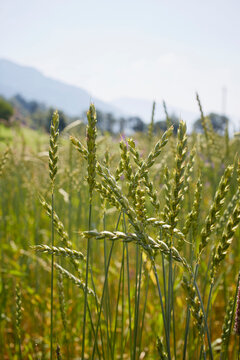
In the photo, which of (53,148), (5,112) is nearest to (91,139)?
(53,148)

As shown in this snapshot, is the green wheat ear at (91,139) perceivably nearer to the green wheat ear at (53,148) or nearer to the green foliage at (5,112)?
the green wheat ear at (53,148)

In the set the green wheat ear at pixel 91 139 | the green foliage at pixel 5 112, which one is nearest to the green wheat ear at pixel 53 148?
the green wheat ear at pixel 91 139

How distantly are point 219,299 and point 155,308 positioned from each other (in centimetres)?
65

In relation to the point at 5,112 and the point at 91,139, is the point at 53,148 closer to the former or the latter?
the point at 91,139

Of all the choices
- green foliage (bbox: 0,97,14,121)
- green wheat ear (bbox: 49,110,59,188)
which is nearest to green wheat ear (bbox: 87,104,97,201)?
green wheat ear (bbox: 49,110,59,188)

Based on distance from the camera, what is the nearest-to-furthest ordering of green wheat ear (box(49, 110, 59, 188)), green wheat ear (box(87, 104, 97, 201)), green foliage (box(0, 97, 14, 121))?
green wheat ear (box(87, 104, 97, 201)), green wheat ear (box(49, 110, 59, 188)), green foliage (box(0, 97, 14, 121))

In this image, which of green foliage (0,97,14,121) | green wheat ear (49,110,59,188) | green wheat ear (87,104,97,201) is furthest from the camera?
green foliage (0,97,14,121)

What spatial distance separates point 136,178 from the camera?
0.73m

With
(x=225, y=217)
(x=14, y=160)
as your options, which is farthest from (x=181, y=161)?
(x=14, y=160)

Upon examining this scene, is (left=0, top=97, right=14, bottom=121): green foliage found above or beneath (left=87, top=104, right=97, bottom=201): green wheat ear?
above

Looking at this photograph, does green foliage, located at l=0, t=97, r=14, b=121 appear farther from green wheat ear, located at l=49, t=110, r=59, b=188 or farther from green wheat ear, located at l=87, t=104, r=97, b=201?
green wheat ear, located at l=87, t=104, r=97, b=201

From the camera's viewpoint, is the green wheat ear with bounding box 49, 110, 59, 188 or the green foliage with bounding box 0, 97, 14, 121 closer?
the green wheat ear with bounding box 49, 110, 59, 188

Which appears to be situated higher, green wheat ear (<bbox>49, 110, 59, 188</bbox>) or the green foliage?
the green foliage

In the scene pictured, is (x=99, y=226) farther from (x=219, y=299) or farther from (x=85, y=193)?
(x=219, y=299)
